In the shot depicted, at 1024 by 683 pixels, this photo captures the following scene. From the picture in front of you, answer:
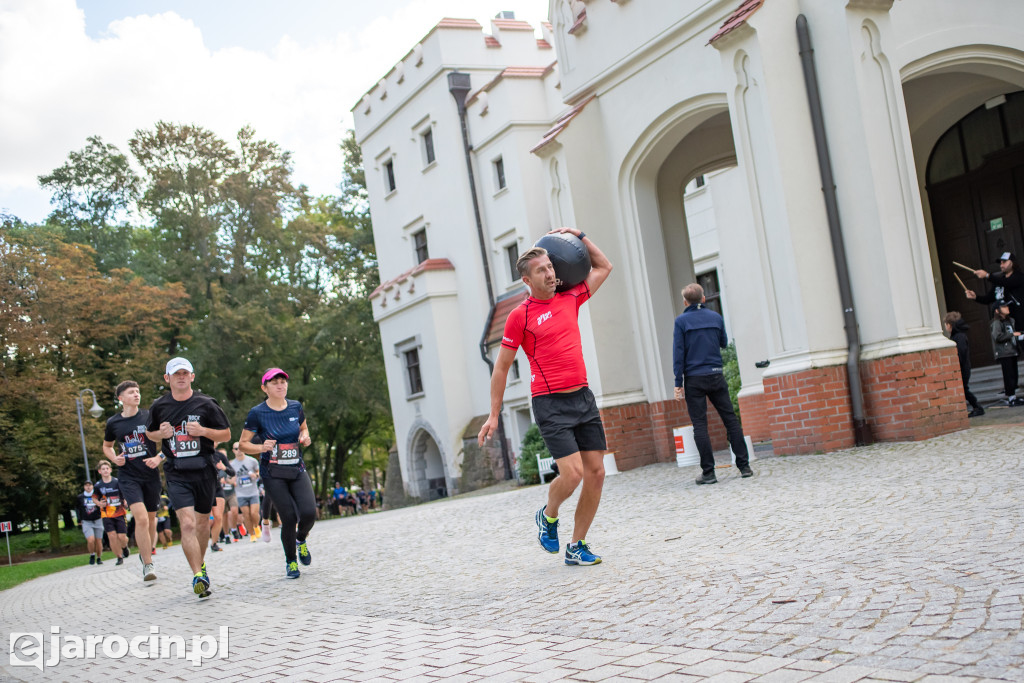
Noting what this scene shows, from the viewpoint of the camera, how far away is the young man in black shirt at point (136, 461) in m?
11.2

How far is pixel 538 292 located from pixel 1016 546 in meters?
3.21

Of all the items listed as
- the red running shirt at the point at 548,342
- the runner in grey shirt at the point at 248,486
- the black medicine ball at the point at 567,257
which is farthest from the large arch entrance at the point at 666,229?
the red running shirt at the point at 548,342

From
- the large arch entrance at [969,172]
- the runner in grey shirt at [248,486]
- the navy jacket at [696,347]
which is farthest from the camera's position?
the runner in grey shirt at [248,486]

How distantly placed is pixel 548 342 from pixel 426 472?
27.4m

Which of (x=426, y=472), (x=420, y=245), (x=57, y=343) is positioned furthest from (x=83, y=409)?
(x=420, y=245)

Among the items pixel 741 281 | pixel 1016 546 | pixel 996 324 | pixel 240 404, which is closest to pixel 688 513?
pixel 1016 546

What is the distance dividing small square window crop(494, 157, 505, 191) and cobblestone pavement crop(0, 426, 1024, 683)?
65.9 ft

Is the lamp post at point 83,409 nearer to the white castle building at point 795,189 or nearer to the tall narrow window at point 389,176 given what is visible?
the tall narrow window at point 389,176

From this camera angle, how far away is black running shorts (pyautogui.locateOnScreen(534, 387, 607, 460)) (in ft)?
21.7

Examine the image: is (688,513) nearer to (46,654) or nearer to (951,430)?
(951,430)

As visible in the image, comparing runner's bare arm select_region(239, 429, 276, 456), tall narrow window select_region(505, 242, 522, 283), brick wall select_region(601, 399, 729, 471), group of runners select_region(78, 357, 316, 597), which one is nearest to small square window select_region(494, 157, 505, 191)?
tall narrow window select_region(505, 242, 522, 283)

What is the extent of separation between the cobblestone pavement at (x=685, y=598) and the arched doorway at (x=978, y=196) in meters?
6.55

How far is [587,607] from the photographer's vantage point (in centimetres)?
545

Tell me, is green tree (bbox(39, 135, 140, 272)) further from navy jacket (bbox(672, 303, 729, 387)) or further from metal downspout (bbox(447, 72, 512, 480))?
navy jacket (bbox(672, 303, 729, 387))
